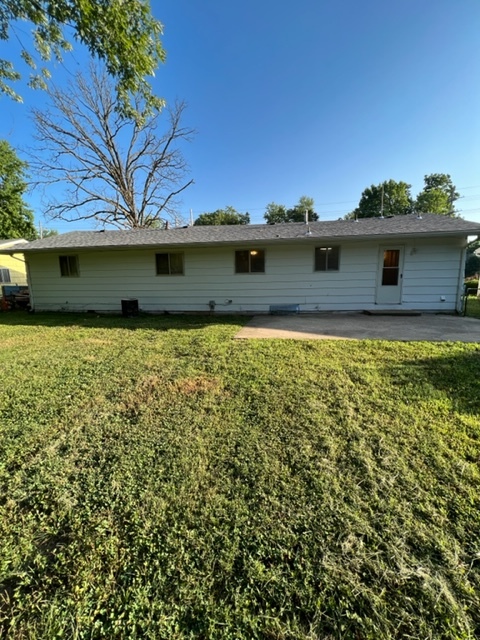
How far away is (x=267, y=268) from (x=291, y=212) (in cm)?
3179

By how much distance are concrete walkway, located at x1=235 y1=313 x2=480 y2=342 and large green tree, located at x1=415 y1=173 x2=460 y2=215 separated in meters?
29.0

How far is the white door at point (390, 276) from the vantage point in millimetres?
8172

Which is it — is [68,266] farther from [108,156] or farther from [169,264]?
[108,156]

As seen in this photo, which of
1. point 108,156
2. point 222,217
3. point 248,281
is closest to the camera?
point 248,281

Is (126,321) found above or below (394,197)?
below

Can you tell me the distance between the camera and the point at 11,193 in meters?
24.8

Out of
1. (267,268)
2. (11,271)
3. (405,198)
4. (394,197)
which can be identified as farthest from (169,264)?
(405,198)

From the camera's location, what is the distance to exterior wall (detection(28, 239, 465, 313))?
26.4ft

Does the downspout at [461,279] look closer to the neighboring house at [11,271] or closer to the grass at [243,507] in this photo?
the grass at [243,507]

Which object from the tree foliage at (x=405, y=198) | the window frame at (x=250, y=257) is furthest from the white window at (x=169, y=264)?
the tree foliage at (x=405, y=198)

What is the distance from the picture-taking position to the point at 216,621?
125 centimetres

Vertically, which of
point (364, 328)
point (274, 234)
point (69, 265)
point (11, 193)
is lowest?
point (364, 328)

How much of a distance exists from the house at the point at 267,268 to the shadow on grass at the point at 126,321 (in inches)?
27.9

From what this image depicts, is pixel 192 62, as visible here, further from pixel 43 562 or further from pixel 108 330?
pixel 43 562
